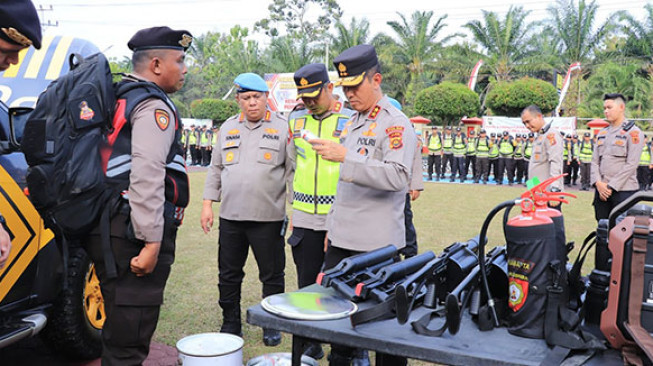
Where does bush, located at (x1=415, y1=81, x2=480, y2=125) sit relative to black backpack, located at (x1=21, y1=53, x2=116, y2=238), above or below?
above

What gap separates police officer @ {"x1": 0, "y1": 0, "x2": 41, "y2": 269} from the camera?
1.96 metres

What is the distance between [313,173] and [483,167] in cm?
1688

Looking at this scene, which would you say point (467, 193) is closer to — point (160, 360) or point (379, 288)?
point (160, 360)

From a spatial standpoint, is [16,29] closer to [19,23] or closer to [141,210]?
[19,23]

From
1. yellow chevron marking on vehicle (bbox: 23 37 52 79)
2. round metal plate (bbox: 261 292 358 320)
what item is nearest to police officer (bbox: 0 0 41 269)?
round metal plate (bbox: 261 292 358 320)

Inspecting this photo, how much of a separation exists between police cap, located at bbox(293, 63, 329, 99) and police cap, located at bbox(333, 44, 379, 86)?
80 centimetres

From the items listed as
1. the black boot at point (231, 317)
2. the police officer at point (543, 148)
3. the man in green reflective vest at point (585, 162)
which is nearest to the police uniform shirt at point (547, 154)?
the police officer at point (543, 148)

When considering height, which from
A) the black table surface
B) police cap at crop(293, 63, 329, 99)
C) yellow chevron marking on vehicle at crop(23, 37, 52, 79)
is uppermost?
yellow chevron marking on vehicle at crop(23, 37, 52, 79)

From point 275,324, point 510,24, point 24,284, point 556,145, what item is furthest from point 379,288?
point 510,24

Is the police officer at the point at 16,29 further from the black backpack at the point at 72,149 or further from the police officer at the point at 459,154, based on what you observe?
the police officer at the point at 459,154

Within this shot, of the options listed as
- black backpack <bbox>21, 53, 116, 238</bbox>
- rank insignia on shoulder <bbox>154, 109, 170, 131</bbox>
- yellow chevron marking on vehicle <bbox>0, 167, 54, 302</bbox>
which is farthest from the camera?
→ yellow chevron marking on vehicle <bbox>0, 167, 54, 302</bbox>

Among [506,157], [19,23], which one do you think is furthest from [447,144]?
[19,23]

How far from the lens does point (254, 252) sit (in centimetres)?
425

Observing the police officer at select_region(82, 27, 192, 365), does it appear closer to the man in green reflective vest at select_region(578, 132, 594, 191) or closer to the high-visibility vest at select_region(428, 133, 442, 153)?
the man in green reflective vest at select_region(578, 132, 594, 191)
